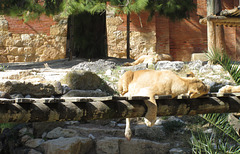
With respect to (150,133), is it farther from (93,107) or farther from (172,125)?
(93,107)

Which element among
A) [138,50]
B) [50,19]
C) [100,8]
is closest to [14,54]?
[50,19]

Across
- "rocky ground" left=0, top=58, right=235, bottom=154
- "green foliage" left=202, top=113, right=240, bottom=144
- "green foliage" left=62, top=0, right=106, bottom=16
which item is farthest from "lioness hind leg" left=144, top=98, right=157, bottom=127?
"green foliage" left=62, top=0, right=106, bottom=16

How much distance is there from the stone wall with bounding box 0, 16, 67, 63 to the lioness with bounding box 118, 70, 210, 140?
378 inches

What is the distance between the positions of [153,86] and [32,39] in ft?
32.8

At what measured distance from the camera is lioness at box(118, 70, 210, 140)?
2.73 metres

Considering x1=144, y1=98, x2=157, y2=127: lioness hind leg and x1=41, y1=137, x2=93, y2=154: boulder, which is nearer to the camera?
x1=144, y1=98, x2=157, y2=127: lioness hind leg

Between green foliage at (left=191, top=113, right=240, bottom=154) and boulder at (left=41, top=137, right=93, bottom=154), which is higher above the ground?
green foliage at (left=191, top=113, right=240, bottom=154)

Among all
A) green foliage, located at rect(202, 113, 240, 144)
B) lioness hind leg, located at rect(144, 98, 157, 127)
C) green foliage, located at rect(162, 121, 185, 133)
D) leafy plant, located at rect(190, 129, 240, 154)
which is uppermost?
lioness hind leg, located at rect(144, 98, 157, 127)

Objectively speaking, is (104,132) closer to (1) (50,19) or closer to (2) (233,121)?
(2) (233,121)

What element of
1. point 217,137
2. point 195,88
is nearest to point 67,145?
point 217,137

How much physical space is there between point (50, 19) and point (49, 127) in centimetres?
651

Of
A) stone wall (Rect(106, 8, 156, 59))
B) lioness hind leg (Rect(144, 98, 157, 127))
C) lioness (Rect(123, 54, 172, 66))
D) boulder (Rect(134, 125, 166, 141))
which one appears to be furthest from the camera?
stone wall (Rect(106, 8, 156, 59))

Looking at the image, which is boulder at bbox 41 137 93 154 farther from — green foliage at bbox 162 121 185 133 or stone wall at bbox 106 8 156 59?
stone wall at bbox 106 8 156 59

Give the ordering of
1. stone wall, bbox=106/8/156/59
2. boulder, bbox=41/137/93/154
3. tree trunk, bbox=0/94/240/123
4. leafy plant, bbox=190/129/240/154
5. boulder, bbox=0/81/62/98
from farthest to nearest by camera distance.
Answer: stone wall, bbox=106/8/156/59
boulder, bbox=0/81/62/98
boulder, bbox=41/137/93/154
leafy plant, bbox=190/129/240/154
tree trunk, bbox=0/94/240/123
